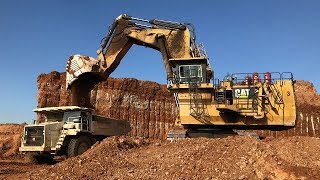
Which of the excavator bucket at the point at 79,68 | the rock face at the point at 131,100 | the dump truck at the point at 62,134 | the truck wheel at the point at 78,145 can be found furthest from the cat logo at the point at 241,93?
the rock face at the point at 131,100

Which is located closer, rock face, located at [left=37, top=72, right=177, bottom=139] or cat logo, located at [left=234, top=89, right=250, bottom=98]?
cat logo, located at [left=234, top=89, right=250, bottom=98]

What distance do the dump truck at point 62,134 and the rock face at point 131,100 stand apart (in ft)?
103

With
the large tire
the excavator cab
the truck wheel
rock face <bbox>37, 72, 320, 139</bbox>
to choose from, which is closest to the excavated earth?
the large tire

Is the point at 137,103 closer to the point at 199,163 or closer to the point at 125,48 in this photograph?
the point at 125,48

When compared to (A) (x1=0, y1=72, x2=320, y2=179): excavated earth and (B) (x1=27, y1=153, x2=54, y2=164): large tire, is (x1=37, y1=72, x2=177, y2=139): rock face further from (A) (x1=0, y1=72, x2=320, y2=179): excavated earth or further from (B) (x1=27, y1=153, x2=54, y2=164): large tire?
(A) (x1=0, y1=72, x2=320, y2=179): excavated earth

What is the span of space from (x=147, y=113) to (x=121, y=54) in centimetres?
3279

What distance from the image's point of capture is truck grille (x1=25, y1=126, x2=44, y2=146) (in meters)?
16.2

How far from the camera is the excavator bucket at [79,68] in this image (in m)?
17.9

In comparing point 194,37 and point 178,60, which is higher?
point 194,37

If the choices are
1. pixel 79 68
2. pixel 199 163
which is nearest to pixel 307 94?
pixel 79 68

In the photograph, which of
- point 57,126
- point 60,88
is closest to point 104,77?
point 57,126

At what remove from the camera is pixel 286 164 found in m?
9.34

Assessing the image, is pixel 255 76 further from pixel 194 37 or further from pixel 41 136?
pixel 41 136

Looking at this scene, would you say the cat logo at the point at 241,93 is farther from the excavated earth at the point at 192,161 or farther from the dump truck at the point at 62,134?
the dump truck at the point at 62,134
